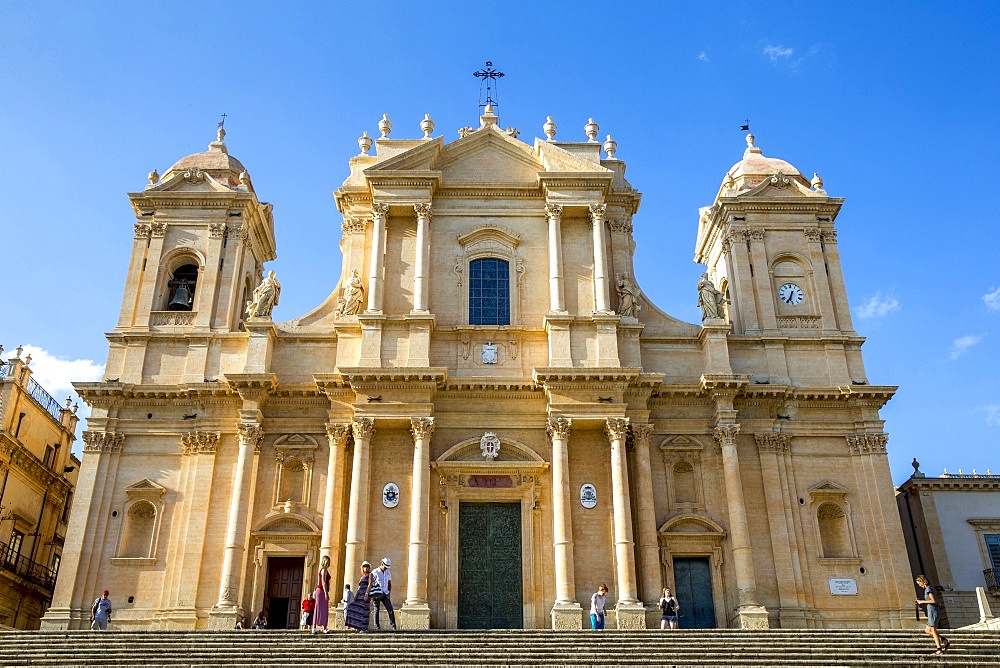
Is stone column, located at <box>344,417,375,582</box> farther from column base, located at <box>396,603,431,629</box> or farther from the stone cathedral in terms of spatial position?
column base, located at <box>396,603,431,629</box>

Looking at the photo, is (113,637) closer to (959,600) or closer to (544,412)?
(544,412)

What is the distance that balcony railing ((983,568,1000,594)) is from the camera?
101 ft

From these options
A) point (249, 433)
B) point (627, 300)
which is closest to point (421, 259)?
point (627, 300)

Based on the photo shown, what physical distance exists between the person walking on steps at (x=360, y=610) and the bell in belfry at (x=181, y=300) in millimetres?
11652

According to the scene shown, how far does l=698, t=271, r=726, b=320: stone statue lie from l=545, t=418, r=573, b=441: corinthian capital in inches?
214

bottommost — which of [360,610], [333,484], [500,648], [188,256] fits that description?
[500,648]

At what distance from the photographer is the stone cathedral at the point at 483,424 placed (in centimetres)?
2400

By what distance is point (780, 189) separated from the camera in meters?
29.4

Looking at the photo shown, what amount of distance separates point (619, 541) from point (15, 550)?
871 inches

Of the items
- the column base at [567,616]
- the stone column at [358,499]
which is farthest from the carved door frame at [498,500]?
the stone column at [358,499]

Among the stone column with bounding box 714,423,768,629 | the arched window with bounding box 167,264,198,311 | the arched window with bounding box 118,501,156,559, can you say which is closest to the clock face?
the stone column with bounding box 714,423,768,629

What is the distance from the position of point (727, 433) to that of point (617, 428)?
122 inches

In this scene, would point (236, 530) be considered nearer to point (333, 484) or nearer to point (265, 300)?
point (333, 484)

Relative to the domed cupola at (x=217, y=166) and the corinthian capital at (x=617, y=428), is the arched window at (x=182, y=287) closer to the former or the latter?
the domed cupola at (x=217, y=166)
